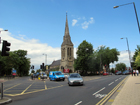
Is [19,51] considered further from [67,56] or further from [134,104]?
[134,104]

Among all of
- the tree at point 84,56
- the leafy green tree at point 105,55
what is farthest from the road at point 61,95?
the leafy green tree at point 105,55

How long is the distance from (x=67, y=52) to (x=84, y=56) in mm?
38659

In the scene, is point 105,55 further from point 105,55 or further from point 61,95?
point 61,95

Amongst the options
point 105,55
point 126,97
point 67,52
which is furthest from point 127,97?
point 67,52

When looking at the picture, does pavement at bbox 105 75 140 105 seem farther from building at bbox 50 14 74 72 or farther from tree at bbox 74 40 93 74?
building at bbox 50 14 74 72

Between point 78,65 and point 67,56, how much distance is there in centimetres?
3568

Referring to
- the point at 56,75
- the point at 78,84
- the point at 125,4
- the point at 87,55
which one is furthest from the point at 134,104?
the point at 87,55

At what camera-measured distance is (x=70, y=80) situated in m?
16.0

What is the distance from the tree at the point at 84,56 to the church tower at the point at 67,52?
108ft

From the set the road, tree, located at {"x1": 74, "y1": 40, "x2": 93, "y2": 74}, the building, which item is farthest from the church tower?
the road

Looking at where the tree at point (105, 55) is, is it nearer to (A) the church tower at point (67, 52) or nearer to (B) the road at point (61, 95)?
(A) the church tower at point (67, 52)

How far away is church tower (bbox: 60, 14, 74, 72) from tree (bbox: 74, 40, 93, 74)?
108 feet

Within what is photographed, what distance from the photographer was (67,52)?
315 feet

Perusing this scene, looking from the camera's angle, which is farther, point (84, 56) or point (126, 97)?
point (84, 56)
